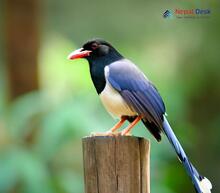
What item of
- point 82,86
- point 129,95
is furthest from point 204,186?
point 82,86

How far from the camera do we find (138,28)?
9.74 m

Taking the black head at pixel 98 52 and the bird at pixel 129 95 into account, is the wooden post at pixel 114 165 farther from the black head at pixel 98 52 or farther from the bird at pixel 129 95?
the black head at pixel 98 52

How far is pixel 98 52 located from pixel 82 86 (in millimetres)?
2356

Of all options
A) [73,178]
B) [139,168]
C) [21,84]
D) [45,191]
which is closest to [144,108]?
[139,168]

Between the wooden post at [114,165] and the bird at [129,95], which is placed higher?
the bird at [129,95]

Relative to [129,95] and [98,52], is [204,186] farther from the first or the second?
[98,52]

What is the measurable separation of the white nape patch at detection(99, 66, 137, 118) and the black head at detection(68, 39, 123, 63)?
0.56ft

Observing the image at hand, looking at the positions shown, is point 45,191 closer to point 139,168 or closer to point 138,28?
point 139,168

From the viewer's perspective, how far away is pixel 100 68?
4664 mm

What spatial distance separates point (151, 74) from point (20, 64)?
4.90 ft

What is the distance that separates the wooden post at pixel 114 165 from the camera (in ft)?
12.5

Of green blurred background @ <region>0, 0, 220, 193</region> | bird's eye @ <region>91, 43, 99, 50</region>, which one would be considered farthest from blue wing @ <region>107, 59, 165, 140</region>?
green blurred background @ <region>0, 0, 220, 193</region>

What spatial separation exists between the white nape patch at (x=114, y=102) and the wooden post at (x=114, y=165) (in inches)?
24.7

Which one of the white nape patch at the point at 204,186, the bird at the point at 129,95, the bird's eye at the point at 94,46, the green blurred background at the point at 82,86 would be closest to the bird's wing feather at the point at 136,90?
the bird at the point at 129,95
